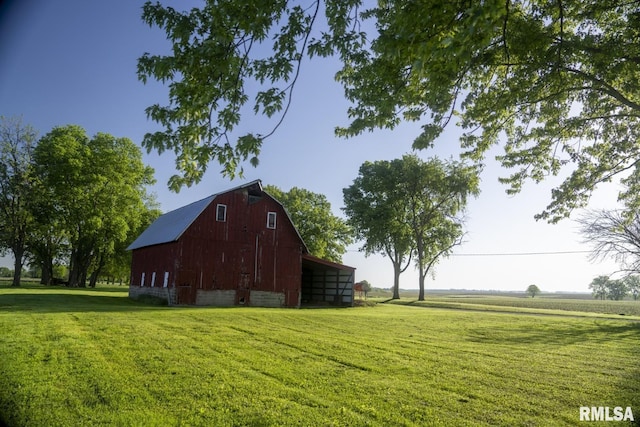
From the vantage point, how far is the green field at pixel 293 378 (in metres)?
5.25

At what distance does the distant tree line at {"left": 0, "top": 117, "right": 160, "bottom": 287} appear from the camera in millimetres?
39562

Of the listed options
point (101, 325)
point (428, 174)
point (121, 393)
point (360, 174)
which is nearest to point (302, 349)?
point (121, 393)

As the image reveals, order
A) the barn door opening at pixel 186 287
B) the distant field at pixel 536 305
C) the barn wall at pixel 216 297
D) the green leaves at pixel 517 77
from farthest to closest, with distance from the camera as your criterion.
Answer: the distant field at pixel 536 305 < the barn wall at pixel 216 297 < the barn door opening at pixel 186 287 < the green leaves at pixel 517 77

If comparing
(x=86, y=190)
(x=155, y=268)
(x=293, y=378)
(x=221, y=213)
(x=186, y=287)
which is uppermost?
(x=86, y=190)

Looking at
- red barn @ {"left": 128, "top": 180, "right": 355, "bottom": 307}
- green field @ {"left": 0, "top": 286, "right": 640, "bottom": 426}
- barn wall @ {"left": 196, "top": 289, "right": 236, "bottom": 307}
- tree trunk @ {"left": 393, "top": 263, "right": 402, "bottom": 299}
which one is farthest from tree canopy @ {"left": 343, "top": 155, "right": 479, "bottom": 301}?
green field @ {"left": 0, "top": 286, "right": 640, "bottom": 426}

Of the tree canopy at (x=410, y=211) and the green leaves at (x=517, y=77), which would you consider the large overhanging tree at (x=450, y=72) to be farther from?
the tree canopy at (x=410, y=211)

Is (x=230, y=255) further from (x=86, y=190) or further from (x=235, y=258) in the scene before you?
(x=86, y=190)

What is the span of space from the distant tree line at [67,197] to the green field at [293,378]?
112 feet

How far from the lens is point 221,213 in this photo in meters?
26.7

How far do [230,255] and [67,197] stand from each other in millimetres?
26018

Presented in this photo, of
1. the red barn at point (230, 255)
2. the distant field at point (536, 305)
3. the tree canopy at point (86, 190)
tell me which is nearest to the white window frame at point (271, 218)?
the red barn at point (230, 255)

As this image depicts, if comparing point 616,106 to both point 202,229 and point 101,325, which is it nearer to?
point 101,325

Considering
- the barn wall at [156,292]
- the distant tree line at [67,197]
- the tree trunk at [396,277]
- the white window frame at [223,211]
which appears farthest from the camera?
the tree trunk at [396,277]

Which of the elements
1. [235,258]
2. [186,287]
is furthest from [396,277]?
[186,287]
